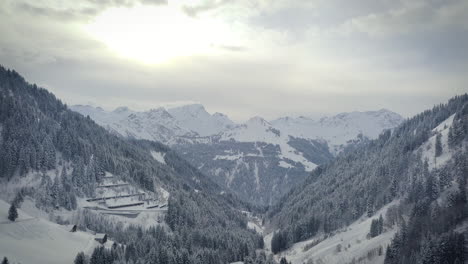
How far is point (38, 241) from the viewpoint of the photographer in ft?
449

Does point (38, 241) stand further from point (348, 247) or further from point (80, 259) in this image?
point (348, 247)

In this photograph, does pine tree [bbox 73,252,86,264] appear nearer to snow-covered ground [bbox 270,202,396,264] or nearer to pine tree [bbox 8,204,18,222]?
pine tree [bbox 8,204,18,222]

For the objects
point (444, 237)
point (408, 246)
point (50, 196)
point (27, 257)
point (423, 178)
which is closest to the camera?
point (27, 257)

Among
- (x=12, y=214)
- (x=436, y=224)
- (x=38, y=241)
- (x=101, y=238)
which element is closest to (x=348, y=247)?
(x=436, y=224)

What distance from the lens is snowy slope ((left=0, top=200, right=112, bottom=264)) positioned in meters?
125

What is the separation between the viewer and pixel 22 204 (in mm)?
170125

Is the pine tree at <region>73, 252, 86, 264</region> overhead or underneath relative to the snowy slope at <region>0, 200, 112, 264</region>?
underneath

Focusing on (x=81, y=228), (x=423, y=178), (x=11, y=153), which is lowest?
(x=81, y=228)

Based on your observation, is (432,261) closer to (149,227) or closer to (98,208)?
(149,227)

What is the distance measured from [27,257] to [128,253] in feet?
110

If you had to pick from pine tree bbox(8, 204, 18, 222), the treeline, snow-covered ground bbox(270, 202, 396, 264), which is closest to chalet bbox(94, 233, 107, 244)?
pine tree bbox(8, 204, 18, 222)

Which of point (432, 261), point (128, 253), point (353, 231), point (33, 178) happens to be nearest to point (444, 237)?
point (432, 261)

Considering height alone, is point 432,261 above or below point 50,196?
below

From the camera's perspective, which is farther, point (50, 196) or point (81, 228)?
point (50, 196)
